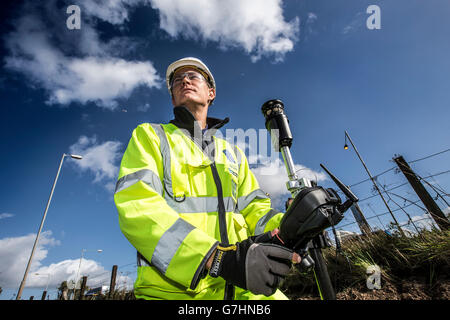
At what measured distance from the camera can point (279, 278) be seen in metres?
1.15

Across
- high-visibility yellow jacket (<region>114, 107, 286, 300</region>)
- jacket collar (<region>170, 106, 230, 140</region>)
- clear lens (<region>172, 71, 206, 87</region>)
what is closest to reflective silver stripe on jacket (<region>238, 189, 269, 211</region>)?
high-visibility yellow jacket (<region>114, 107, 286, 300</region>)

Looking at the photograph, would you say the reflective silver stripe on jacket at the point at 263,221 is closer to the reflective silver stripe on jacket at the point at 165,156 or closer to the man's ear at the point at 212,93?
the reflective silver stripe on jacket at the point at 165,156

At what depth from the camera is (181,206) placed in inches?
62.3

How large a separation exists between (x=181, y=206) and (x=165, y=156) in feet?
1.42

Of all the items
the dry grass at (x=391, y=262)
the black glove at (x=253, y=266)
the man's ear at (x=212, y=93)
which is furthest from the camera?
the man's ear at (x=212, y=93)

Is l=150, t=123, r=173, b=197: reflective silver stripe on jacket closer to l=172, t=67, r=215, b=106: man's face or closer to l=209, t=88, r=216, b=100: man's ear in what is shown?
l=172, t=67, r=215, b=106: man's face

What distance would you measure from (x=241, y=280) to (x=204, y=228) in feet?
1.74

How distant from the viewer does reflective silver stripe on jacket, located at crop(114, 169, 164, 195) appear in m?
1.40

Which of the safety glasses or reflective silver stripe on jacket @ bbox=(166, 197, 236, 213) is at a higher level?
the safety glasses

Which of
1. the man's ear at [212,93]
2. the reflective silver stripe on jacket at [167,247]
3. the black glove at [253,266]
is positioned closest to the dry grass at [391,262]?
the black glove at [253,266]

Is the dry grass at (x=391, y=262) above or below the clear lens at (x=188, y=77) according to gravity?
below

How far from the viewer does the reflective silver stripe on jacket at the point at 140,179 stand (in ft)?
4.58
